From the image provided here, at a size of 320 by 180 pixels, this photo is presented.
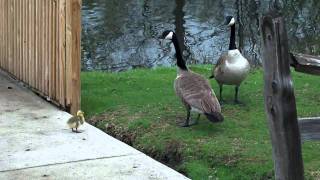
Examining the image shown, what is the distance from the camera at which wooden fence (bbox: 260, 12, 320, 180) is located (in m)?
3.31

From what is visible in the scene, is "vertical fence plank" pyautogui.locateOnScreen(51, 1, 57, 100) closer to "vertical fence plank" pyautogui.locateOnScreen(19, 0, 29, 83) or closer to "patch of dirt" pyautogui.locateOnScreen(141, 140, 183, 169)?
"vertical fence plank" pyautogui.locateOnScreen(19, 0, 29, 83)

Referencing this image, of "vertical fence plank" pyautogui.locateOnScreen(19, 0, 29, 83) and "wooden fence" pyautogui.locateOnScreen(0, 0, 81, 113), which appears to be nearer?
"wooden fence" pyautogui.locateOnScreen(0, 0, 81, 113)

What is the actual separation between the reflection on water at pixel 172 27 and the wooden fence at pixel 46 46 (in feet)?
15.2

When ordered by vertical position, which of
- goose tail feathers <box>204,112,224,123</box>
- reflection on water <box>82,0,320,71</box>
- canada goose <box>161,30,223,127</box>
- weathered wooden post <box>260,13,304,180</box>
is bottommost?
reflection on water <box>82,0,320,71</box>

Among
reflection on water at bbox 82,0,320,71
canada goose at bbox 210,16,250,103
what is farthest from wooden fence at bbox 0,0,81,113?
reflection on water at bbox 82,0,320,71

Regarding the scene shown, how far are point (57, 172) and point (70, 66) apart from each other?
2333 millimetres

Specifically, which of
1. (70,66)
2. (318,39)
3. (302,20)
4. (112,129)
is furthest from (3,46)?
(302,20)

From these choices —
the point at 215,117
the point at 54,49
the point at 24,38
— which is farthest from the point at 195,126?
the point at 24,38

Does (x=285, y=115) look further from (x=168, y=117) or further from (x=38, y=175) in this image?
(x=168, y=117)

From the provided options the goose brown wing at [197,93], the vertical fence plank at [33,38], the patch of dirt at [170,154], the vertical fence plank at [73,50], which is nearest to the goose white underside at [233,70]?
the goose brown wing at [197,93]

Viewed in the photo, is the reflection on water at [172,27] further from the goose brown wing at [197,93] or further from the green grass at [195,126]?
the goose brown wing at [197,93]

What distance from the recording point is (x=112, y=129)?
7.72m

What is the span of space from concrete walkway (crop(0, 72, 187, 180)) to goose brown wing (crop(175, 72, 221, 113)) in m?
0.96

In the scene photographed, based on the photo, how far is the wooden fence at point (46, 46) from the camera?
25.9ft
